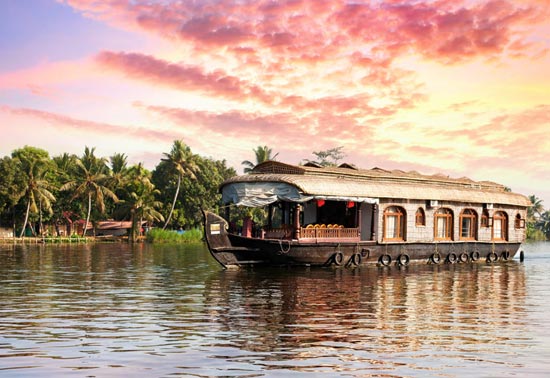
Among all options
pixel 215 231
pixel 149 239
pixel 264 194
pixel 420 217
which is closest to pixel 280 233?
pixel 264 194

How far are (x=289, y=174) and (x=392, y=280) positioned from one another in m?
5.77

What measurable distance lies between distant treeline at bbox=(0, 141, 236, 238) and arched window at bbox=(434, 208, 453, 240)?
3590 centimetres

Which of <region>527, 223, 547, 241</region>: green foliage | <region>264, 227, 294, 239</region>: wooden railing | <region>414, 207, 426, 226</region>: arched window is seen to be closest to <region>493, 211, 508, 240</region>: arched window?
<region>414, 207, 426, 226</region>: arched window

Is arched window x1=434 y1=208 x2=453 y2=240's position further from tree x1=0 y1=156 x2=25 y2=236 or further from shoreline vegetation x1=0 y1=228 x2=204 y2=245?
tree x1=0 y1=156 x2=25 y2=236

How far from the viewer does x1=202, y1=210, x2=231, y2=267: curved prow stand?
74.3ft

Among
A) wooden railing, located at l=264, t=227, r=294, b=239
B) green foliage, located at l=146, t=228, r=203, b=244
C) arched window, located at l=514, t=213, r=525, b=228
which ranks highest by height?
arched window, located at l=514, t=213, r=525, b=228

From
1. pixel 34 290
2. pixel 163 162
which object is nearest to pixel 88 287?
pixel 34 290

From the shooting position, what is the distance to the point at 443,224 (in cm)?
2966

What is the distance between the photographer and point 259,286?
18578 millimetres

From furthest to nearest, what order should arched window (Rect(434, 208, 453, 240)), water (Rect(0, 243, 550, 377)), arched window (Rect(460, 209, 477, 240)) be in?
arched window (Rect(460, 209, 477, 240)) → arched window (Rect(434, 208, 453, 240)) → water (Rect(0, 243, 550, 377))

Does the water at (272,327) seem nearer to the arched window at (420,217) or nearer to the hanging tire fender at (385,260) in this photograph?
the hanging tire fender at (385,260)

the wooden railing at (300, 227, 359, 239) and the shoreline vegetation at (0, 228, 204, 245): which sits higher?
the wooden railing at (300, 227, 359, 239)

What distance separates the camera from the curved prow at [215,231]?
22.7m

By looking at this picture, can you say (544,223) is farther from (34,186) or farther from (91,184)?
(34,186)
